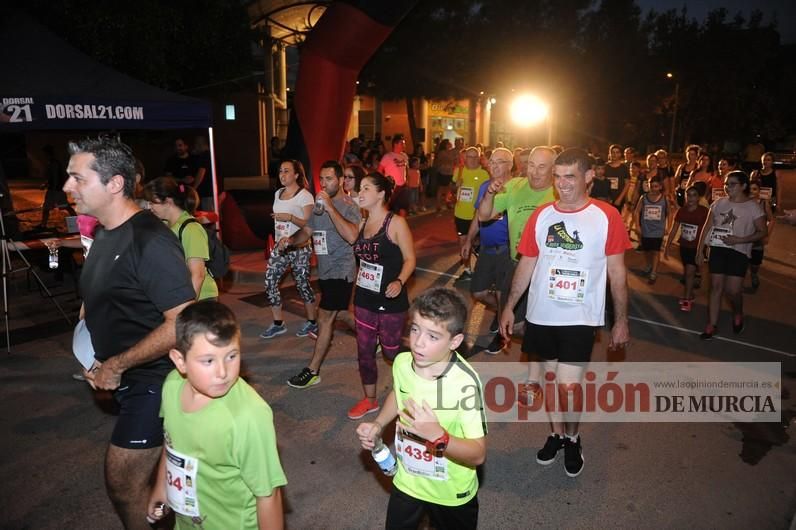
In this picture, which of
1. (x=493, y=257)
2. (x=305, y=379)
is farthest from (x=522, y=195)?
(x=305, y=379)

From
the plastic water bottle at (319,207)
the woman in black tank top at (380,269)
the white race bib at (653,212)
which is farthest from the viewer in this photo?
the white race bib at (653,212)

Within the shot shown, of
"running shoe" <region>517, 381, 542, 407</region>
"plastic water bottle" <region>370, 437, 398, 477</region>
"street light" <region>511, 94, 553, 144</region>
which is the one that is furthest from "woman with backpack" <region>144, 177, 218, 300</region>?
"street light" <region>511, 94, 553, 144</region>

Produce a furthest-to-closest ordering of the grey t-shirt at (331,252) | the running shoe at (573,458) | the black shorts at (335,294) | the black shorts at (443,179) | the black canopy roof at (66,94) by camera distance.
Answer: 1. the black shorts at (443,179)
2. the black canopy roof at (66,94)
3. the grey t-shirt at (331,252)
4. the black shorts at (335,294)
5. the running shoe at (573,458)

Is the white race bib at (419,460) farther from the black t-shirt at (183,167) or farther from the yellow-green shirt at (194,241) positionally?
the black t-shirt at (183,167)

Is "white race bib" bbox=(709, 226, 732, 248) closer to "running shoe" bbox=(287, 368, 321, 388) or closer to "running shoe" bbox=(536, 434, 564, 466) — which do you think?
"running shoe" bbox=(536, 434, 564, 466)

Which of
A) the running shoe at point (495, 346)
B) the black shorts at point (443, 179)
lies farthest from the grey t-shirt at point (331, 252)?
the black shorts at point (443, 179)

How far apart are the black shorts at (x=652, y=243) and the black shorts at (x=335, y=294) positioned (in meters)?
5.79

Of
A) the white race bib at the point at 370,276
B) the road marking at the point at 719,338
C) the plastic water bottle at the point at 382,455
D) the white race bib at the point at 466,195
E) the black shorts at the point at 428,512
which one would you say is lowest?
the road marking at the point at 719,338

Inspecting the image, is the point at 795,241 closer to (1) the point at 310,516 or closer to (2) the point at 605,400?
(2) the point at 605,400

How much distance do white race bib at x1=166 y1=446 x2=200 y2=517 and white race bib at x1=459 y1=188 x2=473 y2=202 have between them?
784 centimetres

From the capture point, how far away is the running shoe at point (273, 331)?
6.81m

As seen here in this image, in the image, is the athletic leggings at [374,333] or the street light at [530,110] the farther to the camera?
the street light at [530,110]

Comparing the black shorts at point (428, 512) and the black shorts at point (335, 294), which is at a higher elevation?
the black shorts at point (335, 294)

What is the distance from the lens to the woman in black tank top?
4562 millimetres
